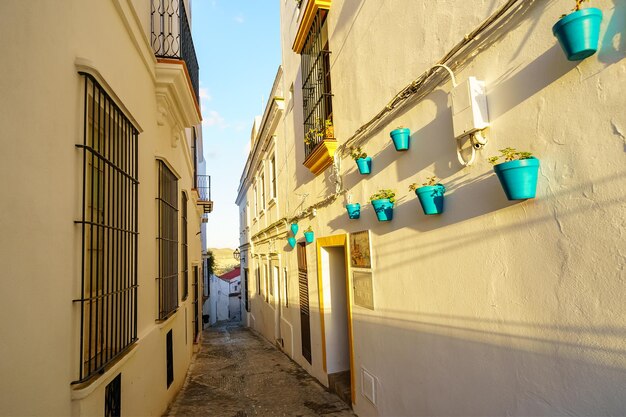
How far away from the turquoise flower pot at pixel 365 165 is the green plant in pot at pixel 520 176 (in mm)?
2203

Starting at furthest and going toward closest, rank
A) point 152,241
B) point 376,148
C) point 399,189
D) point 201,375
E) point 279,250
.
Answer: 1. point 279,250
2. point 201,375
3. point 152,241
4. point 376,148
5. point 399,189

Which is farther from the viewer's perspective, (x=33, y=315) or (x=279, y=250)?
(x=279, y=250)

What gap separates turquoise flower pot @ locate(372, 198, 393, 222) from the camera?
3770 mm

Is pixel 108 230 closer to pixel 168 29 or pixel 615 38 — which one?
pixel 615 38

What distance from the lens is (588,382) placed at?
6.23ft

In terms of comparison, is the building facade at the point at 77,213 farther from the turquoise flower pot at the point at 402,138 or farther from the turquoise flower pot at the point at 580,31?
the turquoise flower pot at the point at 580,31

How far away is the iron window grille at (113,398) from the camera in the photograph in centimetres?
303

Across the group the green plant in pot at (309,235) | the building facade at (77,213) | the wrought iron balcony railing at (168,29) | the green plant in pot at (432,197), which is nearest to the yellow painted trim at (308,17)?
the wrought iron balcony railing at (168,29)

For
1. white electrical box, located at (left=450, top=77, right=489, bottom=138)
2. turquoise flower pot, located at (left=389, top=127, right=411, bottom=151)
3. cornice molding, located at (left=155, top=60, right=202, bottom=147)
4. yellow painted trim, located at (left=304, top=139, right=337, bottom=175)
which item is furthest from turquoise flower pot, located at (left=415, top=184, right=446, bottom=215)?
cornice molding, located at (left=155, top=60, right=202, bottom=147)

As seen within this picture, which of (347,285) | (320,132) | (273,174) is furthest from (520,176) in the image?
(273,174)

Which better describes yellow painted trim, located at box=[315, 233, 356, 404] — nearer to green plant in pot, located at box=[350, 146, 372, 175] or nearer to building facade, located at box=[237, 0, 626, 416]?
building facade, located at box=[237, 0, 626, 416]

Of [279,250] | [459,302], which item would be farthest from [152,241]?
[279,250]

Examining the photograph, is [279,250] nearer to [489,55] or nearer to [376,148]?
[376,148]

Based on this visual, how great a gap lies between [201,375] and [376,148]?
246 inches
